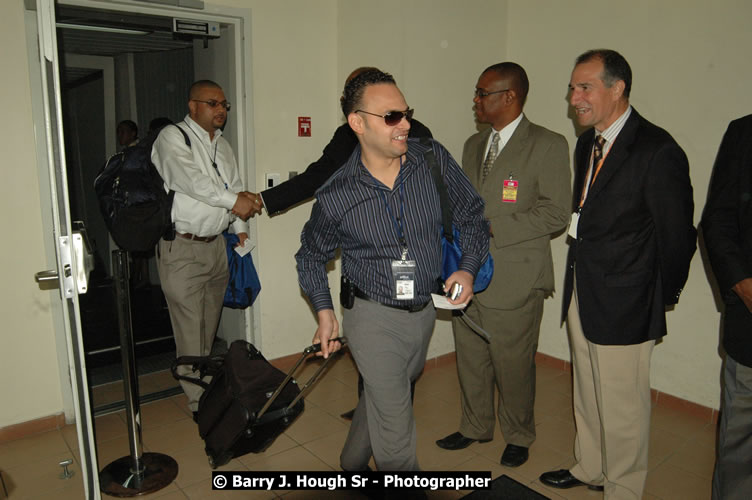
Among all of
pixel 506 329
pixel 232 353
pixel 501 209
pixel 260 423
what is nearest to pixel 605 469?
pixel 506 329

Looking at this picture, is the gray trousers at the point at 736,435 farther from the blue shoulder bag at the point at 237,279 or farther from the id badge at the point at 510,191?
the blue shoulder bag at the point at 237,279

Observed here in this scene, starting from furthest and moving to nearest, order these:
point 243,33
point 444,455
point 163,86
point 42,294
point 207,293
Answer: point 163,86, point 243,33, point 207,293, point 42,294, point 444,455

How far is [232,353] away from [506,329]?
142 centimetres

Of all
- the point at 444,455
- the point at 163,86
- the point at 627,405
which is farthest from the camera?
the point at 163,86

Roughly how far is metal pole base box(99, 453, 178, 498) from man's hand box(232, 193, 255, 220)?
1.45 meters

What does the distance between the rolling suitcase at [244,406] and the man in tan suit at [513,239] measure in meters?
0.98

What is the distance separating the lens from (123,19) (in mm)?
3549

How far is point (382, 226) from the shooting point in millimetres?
2113

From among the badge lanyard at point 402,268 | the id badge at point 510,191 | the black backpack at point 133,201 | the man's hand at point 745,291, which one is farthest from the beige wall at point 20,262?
the man's hand at point 745,291

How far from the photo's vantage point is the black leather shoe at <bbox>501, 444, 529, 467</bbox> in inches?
115

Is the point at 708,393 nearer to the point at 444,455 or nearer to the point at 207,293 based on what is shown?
the point at 444,455

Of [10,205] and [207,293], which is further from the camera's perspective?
[207,293]

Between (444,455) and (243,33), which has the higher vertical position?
(243,33)

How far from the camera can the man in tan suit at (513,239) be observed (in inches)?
111
